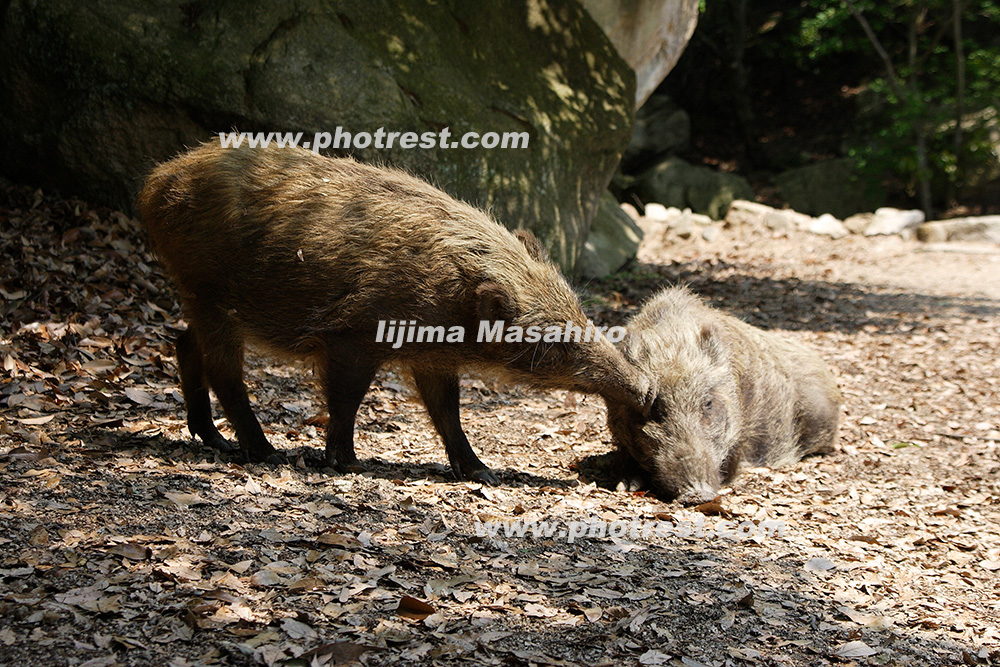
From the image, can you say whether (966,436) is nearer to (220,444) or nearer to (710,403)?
(710,403)

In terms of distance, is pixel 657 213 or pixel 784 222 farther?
pixel 657 213

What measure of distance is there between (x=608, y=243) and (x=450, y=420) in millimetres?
6871

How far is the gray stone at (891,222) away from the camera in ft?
49.1

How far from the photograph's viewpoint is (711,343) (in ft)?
18.1

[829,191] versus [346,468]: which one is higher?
[829,191]

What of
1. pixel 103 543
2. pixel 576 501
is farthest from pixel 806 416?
pixel 103 543

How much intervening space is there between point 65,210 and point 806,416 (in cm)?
575

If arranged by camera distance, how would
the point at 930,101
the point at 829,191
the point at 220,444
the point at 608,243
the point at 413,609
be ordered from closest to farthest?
1. the point at 413,609
2. the point at 220,444
3. the point at 608,243
4. the point at 930,101
5. the point at 829,191

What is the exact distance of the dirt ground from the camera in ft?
9.14

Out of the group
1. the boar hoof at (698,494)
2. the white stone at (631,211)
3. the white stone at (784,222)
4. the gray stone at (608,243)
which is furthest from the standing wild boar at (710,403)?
the white stone at (631,211)

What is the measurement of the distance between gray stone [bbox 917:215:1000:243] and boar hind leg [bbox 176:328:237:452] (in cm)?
1360

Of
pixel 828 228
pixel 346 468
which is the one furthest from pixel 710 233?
pixel 346 468

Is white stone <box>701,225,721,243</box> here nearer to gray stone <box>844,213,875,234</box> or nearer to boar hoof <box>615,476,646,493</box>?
gray stone <box>844,213,875,234</box>

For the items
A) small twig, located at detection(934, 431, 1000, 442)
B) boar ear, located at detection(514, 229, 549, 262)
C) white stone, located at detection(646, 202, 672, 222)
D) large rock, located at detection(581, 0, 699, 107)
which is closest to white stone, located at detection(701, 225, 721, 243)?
white stone, located at detection(646, 202, 672, 222)
